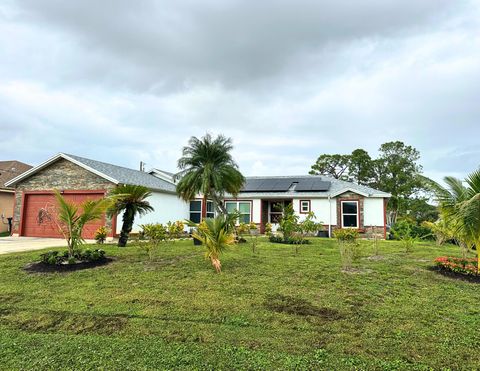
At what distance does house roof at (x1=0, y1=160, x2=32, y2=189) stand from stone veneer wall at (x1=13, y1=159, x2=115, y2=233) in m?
5.21

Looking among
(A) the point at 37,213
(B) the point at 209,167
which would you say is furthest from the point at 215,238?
(A) the point at 37,213

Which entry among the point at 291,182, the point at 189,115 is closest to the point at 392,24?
the point at 189,115

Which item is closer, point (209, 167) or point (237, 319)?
point (237, 319)

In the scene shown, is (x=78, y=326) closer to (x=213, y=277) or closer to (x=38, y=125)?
(x=213, y=277)

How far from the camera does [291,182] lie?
2088 cm

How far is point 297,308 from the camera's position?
4.38 meters

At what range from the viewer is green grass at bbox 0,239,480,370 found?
2904 mm

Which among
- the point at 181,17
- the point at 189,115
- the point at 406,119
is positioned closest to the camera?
the point at 181,17

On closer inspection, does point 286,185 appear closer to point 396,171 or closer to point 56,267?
point 396,171

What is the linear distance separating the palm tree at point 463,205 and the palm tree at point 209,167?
26.8 ft

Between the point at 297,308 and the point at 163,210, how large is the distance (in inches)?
528

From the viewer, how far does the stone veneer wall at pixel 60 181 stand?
14.6 metres

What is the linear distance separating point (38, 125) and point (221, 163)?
1298cm

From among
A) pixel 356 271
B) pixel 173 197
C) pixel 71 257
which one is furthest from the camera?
pixel 173 197
